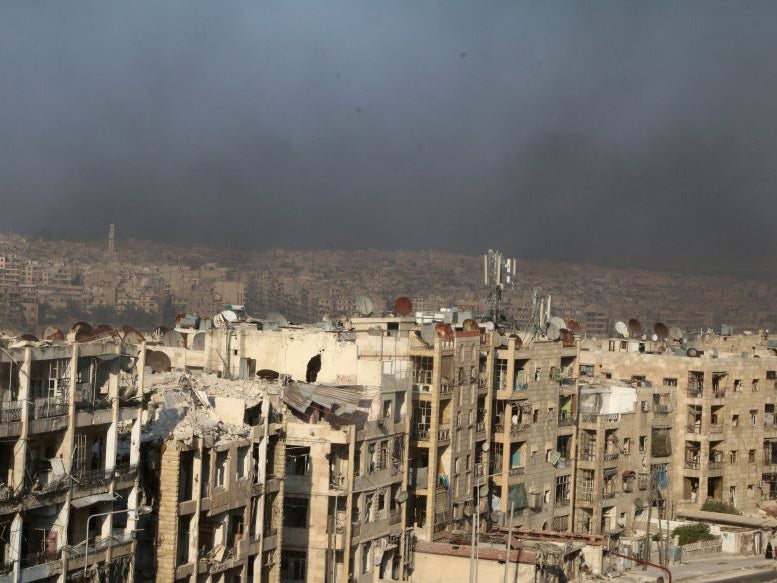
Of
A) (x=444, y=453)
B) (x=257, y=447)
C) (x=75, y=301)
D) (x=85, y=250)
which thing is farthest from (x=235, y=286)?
(x=257, y=447)

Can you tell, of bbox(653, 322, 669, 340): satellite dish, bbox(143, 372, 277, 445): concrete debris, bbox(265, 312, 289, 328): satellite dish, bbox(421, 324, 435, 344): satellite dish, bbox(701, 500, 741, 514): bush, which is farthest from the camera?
bbox(653, 322, 669, 340): satellite dish

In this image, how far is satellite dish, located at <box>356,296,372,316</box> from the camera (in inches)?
2721

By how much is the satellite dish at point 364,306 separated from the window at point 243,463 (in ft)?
91.0

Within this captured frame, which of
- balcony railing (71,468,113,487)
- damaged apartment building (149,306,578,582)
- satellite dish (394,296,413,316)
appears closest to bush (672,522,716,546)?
damaged apartment building (149,306,578,582)

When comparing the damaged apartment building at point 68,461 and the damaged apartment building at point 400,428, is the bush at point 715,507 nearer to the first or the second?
the damaged apartment building at point 400,428

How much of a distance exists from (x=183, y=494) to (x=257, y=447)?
4.12 meters

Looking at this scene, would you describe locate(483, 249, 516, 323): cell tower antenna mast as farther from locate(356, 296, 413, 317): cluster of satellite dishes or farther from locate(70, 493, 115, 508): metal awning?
locate(70, 493, 115, 508): metal awning

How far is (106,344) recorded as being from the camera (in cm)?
3619

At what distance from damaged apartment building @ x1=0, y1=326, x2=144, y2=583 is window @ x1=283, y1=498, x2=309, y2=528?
36.2ft

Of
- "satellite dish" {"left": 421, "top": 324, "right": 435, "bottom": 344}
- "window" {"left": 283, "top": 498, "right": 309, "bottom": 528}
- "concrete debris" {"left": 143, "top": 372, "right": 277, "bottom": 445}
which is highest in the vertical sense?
"satellite dish" {"left": 421, "top": 324, "right": 435, "bottom": 344}

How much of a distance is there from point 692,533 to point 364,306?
17.3 metres

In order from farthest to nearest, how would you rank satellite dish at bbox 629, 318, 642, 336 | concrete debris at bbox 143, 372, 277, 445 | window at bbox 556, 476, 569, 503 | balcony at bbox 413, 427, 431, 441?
satellite dish at bbox 629, 318, 642, 336 < window at bbox 556, 476, 569, 503 < balcony at bbox 413, 427, 431, 441 < concrete debris at bbox 143, 372, 277, 445

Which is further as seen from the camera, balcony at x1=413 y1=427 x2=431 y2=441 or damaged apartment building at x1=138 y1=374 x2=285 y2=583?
balcony at x1=413 y1=427 x2=431 y2=441

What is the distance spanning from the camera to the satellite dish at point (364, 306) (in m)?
69.1
